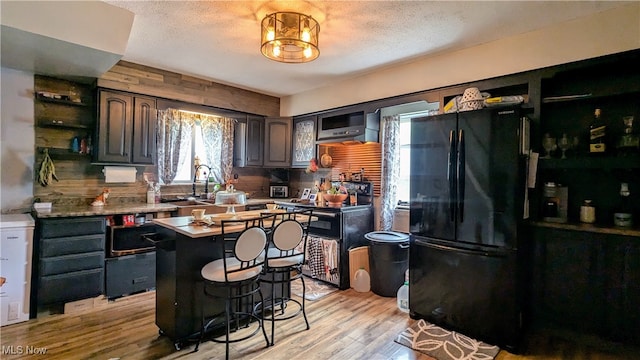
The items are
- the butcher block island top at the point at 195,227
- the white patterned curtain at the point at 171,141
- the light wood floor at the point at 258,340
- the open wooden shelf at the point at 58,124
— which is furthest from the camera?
the white patterned curtain at the point at 171,141

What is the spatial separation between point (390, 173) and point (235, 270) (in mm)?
2337

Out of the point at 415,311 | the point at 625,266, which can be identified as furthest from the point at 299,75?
the point at 625,266

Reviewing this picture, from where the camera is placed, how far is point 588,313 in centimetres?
231

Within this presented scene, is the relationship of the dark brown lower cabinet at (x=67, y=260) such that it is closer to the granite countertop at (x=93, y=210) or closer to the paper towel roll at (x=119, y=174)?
the granite countertop at (x=93, y=210)

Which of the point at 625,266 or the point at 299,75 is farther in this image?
the point at 299,75

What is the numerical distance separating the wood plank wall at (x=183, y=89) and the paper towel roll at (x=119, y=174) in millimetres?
917

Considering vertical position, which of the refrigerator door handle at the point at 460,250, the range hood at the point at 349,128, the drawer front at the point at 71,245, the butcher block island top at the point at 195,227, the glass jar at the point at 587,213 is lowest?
the drawer front at the point at 71,245

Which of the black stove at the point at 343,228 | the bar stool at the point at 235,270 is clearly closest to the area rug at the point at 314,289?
the black stove at the point at 343,228

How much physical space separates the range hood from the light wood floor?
206 cm

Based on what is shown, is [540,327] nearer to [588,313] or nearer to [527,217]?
[588,313]

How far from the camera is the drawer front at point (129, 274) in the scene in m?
3.12

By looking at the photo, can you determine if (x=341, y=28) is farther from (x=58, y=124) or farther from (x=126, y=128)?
(x=58, y=124)

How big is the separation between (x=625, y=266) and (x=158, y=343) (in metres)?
3.49

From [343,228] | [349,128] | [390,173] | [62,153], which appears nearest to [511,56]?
[390,173]
